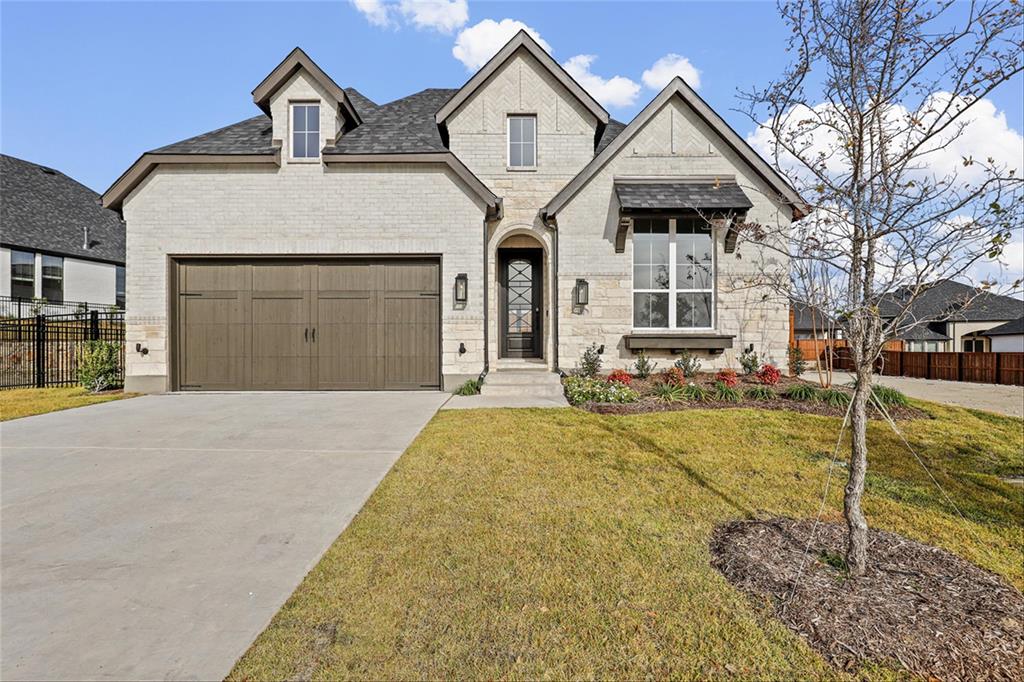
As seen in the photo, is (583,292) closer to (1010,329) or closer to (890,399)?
(890,399)

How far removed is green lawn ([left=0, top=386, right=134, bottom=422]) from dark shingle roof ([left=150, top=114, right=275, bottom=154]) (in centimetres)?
527

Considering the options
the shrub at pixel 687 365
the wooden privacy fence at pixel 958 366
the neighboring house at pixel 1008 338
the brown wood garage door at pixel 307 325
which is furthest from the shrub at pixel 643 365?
the neighboring house at pixel 1008 338

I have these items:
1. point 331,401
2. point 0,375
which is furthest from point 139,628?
point 0,375

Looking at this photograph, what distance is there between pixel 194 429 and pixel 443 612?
19.7 ft

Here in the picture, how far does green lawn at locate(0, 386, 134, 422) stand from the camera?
8.17m

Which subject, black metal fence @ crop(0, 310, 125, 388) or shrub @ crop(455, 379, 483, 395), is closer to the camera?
shrub @ crop(455, 379, 483, 395)

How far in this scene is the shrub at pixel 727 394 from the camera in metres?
8.46

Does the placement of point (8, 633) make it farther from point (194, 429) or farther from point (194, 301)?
point (194, 301)

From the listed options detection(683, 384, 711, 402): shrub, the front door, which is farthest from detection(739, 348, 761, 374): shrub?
the front door

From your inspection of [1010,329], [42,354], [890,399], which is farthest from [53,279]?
[1010,329]

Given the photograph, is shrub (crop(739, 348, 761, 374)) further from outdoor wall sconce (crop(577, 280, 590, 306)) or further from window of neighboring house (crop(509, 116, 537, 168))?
window of neighboring house (crop(509, 116, 537, 168))

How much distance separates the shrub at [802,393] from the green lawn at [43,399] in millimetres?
13024

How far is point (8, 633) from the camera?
2.44 m

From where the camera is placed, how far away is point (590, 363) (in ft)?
34.2
